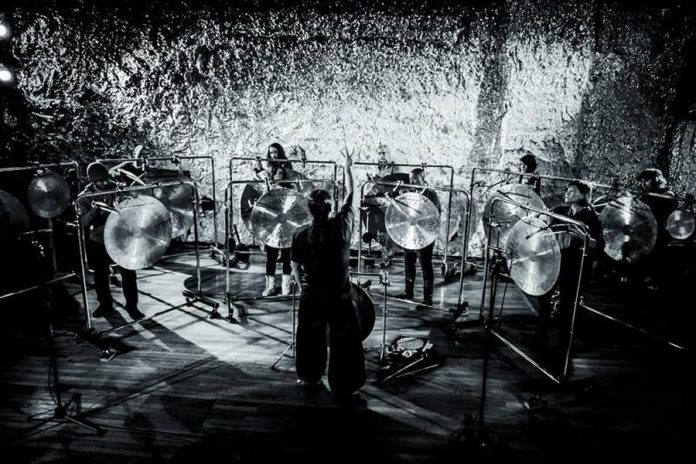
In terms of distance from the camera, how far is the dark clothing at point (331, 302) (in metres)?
3.73

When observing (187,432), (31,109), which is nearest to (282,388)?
(187,432)

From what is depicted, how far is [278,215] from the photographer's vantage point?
573cm

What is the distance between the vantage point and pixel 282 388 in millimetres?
4383

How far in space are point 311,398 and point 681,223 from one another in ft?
20.3

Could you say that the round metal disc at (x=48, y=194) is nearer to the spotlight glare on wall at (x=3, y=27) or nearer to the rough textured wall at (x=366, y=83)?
the rough textured wall at (x=366, y=83)

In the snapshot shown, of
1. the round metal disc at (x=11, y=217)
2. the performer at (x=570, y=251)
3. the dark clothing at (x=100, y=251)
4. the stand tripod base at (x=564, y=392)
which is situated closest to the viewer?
the stand tripod base at (x=564, y=392)

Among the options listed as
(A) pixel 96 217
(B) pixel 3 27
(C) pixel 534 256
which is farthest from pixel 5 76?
(C) pixel 534 256

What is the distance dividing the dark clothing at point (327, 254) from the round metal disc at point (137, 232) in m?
1.98

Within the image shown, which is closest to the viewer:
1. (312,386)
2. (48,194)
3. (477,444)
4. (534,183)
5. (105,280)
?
(477,444)

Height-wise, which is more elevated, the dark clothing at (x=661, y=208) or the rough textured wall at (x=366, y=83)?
the rough textured wall at (x=366, y=83)

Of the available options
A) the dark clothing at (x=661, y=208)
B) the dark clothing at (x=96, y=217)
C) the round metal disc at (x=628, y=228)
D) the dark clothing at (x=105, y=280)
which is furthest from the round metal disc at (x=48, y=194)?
the dark clothing at (x=661, y=208)

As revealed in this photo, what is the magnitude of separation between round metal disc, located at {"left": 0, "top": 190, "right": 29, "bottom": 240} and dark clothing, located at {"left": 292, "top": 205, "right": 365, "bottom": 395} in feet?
14.9

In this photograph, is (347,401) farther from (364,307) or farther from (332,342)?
(364,307)

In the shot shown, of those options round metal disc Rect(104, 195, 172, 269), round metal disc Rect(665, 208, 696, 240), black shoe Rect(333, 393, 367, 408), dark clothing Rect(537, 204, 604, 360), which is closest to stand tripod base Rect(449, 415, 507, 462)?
black shoe Rect(333, 393, 367, 408)
